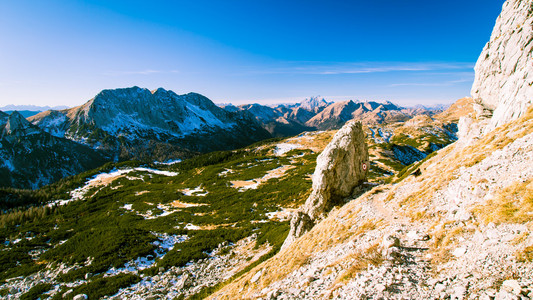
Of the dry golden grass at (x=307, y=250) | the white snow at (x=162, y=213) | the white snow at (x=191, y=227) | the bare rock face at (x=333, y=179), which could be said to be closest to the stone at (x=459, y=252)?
the dry golden grass at (x=307, y=250)

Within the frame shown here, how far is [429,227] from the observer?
1009 cm

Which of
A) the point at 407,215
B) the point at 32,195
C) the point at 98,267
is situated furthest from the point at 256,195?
the point at 32,195

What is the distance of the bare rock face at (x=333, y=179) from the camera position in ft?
69.5

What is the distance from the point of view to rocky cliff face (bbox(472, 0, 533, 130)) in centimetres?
1703

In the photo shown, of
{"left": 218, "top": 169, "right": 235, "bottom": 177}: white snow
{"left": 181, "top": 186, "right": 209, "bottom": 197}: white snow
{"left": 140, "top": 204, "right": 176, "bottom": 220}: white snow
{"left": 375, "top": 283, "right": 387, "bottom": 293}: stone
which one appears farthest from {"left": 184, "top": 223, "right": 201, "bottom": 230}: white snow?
{"left": 218, "top": 169, "right": 235, "bottom": 177}: white snow

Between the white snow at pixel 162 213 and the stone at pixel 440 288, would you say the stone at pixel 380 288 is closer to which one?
the stone at pixel 440 288

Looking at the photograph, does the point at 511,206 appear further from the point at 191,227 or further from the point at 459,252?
the point at 191,227

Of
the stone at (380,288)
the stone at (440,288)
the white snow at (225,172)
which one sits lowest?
the white snow at (225,172)

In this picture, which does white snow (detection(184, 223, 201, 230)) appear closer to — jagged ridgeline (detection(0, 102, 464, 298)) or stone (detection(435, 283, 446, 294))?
jagged ridgeline (detection(0, 102, 464, 298))

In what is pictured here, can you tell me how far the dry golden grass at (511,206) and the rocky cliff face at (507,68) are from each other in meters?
11.8

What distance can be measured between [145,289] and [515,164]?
29831 millimetres

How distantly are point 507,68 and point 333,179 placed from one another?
19.0m

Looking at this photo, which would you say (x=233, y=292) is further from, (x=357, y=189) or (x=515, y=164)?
(x=515, y=164)

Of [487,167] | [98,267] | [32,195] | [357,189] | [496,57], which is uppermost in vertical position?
[496,57]
